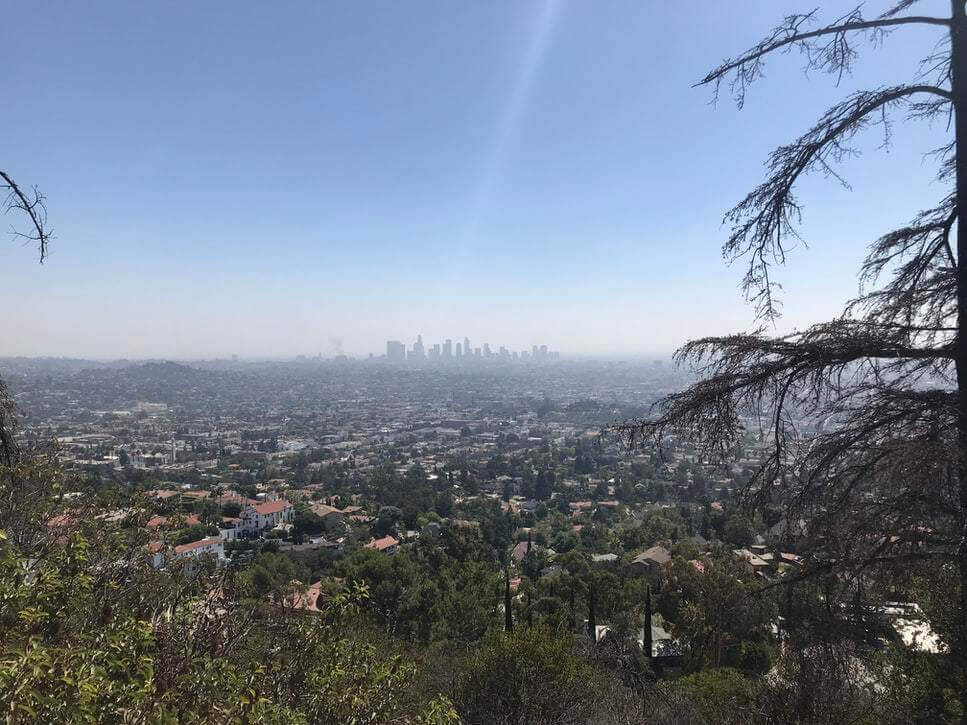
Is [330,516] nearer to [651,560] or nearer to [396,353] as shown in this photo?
[651,560]

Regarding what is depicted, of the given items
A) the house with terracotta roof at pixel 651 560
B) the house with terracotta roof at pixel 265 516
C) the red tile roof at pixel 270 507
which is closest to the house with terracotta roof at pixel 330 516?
the house with terracotta roof at pixel 265 516

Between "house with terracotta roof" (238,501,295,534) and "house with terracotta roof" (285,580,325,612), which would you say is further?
"house with terracotta roof" (238,501,295,534)

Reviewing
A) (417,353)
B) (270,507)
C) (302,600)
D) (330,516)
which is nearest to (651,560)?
(302,600)

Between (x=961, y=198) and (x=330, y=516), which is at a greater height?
(x=961, y=198)

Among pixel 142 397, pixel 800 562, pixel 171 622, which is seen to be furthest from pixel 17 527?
pixel 142 397

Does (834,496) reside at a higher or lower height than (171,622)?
higher

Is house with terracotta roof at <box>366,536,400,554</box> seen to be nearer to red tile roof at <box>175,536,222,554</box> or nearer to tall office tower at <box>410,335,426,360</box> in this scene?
red tile roof at <box>175,536,222,554</box>

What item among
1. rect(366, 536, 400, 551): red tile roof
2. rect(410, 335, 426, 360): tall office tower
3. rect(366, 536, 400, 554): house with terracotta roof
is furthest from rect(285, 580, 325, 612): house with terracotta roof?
rect(410, 335, 426, 360): tall office tower

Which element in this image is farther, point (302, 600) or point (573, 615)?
point (573, 615)

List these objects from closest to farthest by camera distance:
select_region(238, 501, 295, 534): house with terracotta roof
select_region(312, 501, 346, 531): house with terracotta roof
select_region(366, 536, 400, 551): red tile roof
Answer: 1. select_region(366, 536, 400, 551): red tile roof
2. select_region(238, 501, 295, 534): house with terracotta roof
3. select_region(312, 501, 346, 531): house with terracotta roof

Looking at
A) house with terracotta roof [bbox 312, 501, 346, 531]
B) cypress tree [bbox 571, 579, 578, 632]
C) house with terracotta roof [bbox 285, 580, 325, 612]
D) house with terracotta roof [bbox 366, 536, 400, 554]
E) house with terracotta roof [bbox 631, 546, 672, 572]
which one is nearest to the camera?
house with terracotta roof [bbox 285, 580, 325, 612]

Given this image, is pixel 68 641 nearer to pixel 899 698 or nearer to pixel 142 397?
pixel 899 698
